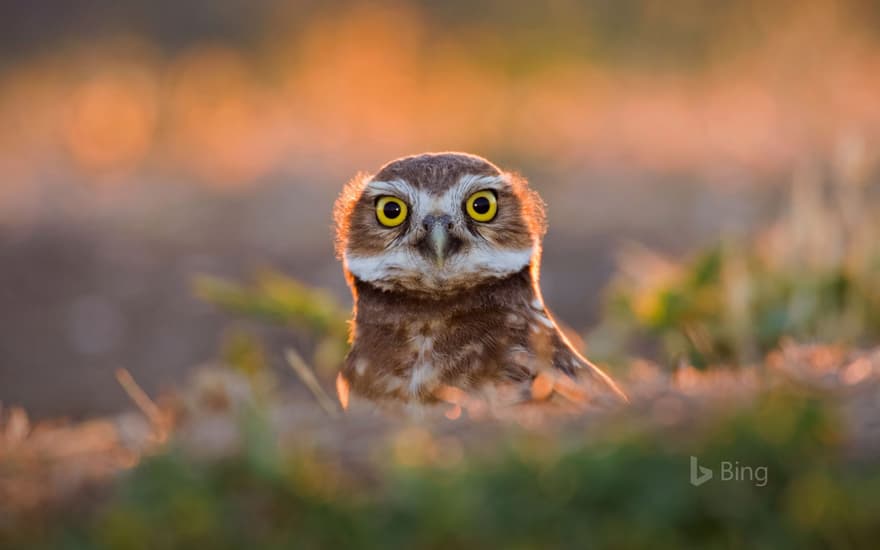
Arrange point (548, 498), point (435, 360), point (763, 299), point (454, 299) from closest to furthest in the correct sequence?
point (548, 498) < point (435, 360) < point (454, 299) < point (763, 299)

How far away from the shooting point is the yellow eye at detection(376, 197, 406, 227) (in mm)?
4363

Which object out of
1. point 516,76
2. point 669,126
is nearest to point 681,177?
point 669,126

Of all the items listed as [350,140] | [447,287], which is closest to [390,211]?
[447,287]

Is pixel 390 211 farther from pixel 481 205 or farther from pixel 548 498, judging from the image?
pixel 548 498

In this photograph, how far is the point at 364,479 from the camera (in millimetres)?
2965

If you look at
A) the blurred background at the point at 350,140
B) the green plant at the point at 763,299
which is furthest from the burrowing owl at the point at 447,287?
the blurred background at the point at 350,140

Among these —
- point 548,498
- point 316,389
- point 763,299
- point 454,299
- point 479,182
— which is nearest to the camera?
point 548,498

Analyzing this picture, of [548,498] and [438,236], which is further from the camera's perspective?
[438,236]

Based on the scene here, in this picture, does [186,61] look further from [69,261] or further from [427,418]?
[427,418]

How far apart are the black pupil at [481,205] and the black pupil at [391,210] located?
0.28m

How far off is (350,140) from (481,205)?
771cm

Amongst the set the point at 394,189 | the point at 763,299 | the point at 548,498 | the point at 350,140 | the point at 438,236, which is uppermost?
the point at 394,189

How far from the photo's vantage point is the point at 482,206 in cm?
438

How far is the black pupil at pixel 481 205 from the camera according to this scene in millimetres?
4363
